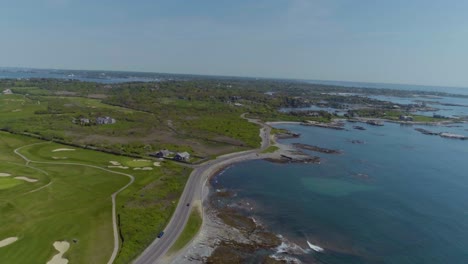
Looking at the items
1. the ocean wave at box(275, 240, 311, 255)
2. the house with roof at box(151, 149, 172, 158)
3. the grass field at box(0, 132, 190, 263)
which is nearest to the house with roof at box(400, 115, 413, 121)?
the house with roof at box(151, 149, 172, 158)

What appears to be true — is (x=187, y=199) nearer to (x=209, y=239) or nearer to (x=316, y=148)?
(x=209, y=239)

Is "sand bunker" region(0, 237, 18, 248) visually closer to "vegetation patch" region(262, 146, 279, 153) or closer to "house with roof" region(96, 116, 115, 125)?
"vegetation patch" region(262, 146, 279, 153)

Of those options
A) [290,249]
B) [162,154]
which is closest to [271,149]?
[162,154]

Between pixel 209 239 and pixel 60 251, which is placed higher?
pixel 60 251

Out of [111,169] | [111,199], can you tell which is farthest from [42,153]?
[111,199]

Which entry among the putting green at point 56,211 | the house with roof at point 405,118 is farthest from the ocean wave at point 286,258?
the house with roof at point 405,118

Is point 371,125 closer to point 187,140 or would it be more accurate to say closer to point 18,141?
point 187,140

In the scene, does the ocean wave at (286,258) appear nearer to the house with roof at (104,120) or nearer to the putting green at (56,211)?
the putting green at (56,211)
